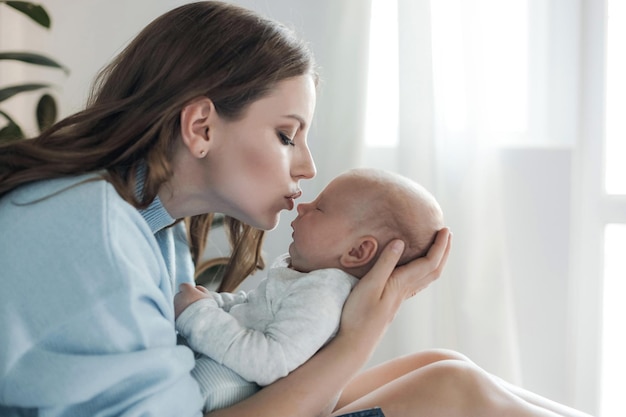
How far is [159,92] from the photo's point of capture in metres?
1.24

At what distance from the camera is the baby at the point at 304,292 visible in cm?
116

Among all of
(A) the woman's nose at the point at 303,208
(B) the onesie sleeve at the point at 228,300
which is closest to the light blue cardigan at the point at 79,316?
(B) the onesie sleeve at the point at 228,300

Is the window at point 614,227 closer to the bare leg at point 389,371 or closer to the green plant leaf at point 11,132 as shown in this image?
the bare leg at point 389,371

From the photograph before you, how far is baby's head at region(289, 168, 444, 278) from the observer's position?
4.45ft

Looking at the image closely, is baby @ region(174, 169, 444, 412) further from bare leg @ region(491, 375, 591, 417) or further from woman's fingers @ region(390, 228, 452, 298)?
bare leg @ region(491, 375, 591, 417)

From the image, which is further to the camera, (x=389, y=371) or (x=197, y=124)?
(x=389, y=371)

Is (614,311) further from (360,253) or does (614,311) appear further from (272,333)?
(272,333)

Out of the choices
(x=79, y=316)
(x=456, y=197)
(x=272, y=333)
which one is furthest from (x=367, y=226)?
(x=456, y=197)

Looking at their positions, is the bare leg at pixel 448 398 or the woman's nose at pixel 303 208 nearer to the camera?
the bare leg at pixel 448 398

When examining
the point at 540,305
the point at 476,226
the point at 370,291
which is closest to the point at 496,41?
the point at 476,226

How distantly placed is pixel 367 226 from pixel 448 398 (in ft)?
1.16

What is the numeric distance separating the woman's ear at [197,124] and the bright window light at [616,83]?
150 cm

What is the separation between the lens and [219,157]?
1279 millimetres

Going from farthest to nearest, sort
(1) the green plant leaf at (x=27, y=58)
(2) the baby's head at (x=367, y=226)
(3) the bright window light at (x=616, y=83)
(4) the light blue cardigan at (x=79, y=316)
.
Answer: (3) the bright window light at (x=616, y=83)
(1) the green plant leaf at (x=27, y=58)
(2) the baby's head at (x=367, y=226)
(4) the light blue cardigan at (x=79, y=316)
